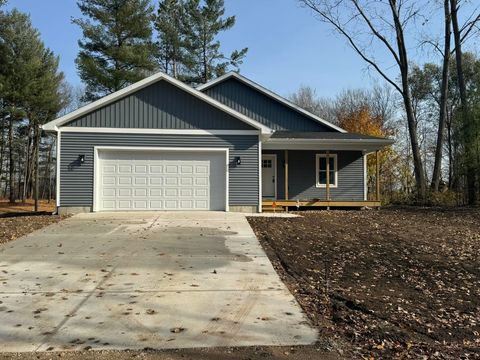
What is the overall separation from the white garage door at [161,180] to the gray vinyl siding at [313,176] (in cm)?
471

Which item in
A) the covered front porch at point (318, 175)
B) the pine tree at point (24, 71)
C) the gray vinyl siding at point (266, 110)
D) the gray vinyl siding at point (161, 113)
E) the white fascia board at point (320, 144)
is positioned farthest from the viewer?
the pine tree at point (24, 71)

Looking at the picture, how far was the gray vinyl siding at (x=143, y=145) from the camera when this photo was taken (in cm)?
1458

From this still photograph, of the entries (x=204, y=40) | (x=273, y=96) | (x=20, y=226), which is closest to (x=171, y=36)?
(x=204, y=40)

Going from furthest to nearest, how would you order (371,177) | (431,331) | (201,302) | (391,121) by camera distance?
(391,121), (371,177), (201,302), (431,331)

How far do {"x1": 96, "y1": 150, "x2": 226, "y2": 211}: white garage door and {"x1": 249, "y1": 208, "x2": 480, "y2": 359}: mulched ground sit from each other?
11.2ft

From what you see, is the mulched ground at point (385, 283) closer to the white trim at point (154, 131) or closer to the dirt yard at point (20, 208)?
the white trim at point (154, 131)

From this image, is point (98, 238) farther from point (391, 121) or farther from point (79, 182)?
point (391, 121)

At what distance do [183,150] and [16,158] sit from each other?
35.1m

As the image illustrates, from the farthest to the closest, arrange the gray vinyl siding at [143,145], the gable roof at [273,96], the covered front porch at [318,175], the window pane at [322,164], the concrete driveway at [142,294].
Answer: the gable roof at [273,96], the window pane at [322,164], the covered front porch at [318,175], the gray vinyl siding at [143,145], the concrete driveway at [142,294]

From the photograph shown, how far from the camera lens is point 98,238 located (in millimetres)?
9766

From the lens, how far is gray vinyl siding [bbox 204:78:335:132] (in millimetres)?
20125

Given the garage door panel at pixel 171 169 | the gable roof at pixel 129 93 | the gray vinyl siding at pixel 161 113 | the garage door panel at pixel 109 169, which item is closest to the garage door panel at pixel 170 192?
the garage door panel at pixel 171 169

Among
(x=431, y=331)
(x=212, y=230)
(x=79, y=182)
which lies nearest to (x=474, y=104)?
(x=212, y=230)

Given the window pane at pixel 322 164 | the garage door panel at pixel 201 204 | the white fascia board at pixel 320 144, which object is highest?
the white fascia board at pixel 320 144
